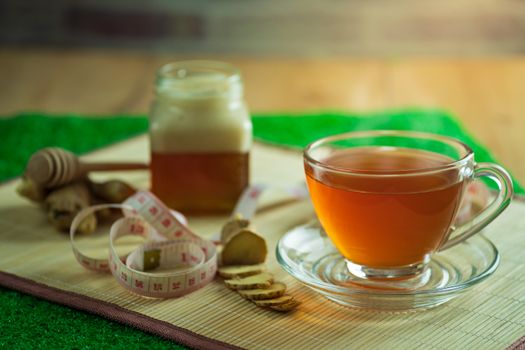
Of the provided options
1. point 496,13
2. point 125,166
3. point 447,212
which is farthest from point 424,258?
point 496,13

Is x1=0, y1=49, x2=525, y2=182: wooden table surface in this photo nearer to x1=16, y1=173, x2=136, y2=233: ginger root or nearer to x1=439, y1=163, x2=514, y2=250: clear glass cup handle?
→ x1=16, y1=173, x2=136, y2=233: ginger root

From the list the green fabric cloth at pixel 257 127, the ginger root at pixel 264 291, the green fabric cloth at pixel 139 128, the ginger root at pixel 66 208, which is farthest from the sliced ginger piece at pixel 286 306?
the green fabric cloth at pixel 257 127

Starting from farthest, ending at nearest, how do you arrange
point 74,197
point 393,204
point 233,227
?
point 74,197
point 233,227
point 393,204

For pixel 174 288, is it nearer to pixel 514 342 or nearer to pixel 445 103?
pixel 514 342

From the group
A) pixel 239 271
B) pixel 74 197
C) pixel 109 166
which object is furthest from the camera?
pixel 109 166

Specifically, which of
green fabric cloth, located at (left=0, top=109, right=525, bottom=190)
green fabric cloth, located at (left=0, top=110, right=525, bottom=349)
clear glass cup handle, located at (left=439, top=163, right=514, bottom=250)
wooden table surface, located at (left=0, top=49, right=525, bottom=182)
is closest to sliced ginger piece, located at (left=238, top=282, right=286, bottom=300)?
clear glass cup handle, located at (left=439, top=163, right=514, bottom=250)

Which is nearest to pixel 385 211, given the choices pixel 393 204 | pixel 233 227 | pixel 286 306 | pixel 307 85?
pixel 393 204

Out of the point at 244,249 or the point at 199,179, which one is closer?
the point at 244,249

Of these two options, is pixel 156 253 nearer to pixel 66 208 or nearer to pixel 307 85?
pixel 66 208
